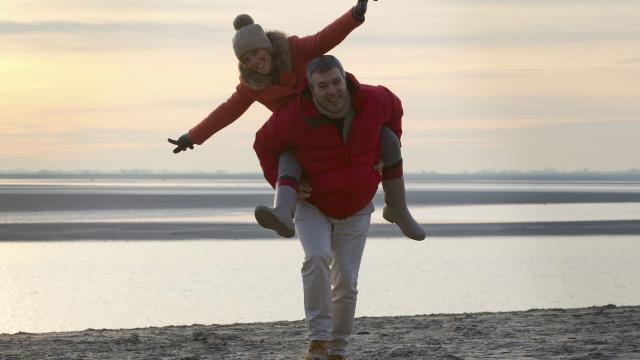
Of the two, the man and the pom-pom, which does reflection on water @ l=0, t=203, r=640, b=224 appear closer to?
the pom-pom

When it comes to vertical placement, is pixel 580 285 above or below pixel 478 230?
below

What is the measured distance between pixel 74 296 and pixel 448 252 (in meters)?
7.58

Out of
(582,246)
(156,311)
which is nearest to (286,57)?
(156,311)

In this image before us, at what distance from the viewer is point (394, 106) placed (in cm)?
621

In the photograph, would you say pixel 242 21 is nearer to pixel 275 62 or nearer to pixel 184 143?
pixel 275 62

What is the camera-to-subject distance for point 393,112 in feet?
20.4

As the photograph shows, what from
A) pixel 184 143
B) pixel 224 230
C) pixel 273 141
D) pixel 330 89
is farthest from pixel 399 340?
pixel 224 230

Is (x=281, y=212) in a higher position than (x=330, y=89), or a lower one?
lower

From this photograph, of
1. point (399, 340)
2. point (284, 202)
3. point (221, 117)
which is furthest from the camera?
point (399, 340)

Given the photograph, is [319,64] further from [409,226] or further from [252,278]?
[252,278]

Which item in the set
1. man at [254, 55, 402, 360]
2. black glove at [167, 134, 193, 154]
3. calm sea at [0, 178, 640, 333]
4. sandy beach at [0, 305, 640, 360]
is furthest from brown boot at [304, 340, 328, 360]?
calm sea at [0, 178, 640, 333]

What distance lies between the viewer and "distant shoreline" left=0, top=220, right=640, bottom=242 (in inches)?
898

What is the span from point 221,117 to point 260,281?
743cm

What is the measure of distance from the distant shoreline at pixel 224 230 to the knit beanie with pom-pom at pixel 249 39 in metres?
15.6
